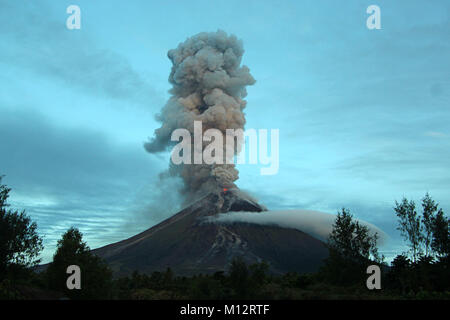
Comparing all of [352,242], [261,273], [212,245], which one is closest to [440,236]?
[352,242]

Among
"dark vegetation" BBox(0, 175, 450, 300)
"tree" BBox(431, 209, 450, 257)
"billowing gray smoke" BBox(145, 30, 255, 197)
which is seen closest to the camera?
"dark vegetation" BBox(0, 175, 450, 300)

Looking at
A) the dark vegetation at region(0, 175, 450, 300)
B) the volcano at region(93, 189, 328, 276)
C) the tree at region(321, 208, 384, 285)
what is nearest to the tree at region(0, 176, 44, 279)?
the dark vegetation at region(0, 175, 450, 300)

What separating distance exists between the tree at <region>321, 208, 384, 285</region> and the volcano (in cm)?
6119

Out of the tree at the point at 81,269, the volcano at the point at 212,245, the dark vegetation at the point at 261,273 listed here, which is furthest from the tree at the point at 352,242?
the volcano at the point at 212,245

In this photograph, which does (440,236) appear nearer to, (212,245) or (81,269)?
(81,269)

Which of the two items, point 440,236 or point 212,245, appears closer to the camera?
point 440,236

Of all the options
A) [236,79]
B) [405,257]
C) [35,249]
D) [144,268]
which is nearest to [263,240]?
[144,268]

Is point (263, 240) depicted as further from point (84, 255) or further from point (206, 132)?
point (84, 255)

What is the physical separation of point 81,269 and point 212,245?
285ft

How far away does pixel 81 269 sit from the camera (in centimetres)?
3703

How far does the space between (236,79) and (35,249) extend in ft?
285

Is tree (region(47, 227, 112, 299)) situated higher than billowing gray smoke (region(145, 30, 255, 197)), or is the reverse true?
billowing gray smoke (region(145, 30, 255, 197))

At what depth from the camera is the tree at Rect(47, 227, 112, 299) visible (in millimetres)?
32875

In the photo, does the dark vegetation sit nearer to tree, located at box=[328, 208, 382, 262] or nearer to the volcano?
tree, located at box=[328, 208, 382, 262]
